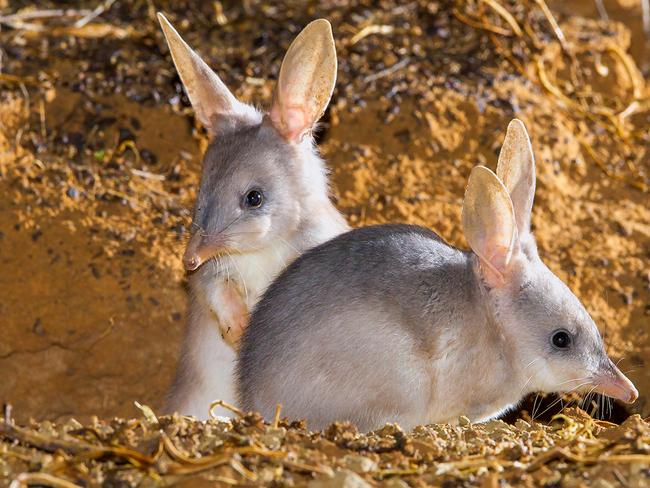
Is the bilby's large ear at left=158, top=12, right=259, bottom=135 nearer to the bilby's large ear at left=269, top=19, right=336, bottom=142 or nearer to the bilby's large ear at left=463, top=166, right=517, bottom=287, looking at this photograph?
the bilby's large ear at left=269, top=19, right=336, bottom=142

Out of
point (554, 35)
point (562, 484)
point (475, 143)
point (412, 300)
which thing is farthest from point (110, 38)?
point (562, 484)

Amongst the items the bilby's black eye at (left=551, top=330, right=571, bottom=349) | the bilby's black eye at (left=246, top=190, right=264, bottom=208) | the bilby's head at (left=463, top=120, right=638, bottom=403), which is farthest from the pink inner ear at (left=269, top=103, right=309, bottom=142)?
the bilby's black eye at (left=551, top=330, right=571, bottom=349)

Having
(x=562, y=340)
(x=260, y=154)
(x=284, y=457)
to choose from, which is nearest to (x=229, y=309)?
(x=260, y=154)

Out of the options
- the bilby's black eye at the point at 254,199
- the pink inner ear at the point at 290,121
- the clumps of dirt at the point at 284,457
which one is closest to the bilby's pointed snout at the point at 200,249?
the bilby's black eye at the point at 254,199

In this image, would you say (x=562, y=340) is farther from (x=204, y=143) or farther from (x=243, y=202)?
(x=204, y=143)

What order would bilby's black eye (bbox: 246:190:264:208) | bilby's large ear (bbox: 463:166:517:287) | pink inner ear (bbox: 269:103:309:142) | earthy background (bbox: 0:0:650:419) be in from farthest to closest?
earthy background (bbox: 0:0:650:419), pink inner ear (bbox: 269:103:309:142), bilby's black eye (bbox: 246:190:264:208), bilby's large ear (bbox: 463:166:517:287)

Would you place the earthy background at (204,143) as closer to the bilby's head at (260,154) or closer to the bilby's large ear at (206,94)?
the bilby's head at (260,154)

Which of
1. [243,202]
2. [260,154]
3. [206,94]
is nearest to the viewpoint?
[243,202]
